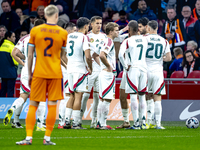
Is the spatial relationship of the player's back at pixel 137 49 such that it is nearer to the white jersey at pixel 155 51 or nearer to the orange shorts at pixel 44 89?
the white jersey at pixel 155 51

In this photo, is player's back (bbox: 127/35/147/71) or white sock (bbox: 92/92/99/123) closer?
player's back (bbox: 127/35/147/71)

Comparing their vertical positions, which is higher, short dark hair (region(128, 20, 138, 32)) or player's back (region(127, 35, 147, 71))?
short dark hair (region(128, 20, 138, 32))

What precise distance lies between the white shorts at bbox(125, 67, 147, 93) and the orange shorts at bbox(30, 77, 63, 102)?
3029 mm

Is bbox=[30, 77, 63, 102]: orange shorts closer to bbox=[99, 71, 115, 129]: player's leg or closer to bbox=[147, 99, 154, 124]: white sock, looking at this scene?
bbox=[99, 71, 115, 129]: player's leg

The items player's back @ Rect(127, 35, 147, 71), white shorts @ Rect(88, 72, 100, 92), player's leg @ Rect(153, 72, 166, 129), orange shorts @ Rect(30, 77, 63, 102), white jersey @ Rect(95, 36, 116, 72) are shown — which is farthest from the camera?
white shorts @ Rect(88, 72, 100, 92)

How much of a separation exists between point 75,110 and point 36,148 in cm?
307

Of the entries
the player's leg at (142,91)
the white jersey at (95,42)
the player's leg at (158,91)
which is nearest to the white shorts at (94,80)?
the white jersey at (95,42)

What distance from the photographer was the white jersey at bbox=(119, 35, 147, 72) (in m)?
8.23

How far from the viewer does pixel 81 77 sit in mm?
8055

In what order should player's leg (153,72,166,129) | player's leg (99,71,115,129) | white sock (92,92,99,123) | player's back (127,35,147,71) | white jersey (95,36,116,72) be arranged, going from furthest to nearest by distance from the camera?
white sock (92,92,99,123)
player's leg (153,72,166,129)
player's back (127,35,147,71)
player's leg (99,71,115,129)
white jersey (95,36,116,72)

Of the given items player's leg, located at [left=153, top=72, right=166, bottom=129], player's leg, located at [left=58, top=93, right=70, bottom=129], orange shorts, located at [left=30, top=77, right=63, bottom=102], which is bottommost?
player's leg, located at [left=58, top=93, right=70, bottom=129]

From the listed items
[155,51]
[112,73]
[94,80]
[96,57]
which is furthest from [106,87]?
[155,51]

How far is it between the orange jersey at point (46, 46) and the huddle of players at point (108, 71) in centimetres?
243

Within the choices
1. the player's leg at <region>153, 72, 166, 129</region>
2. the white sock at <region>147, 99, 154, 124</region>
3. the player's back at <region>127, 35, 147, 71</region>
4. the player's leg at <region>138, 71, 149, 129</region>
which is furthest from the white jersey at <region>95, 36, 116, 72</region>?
the white sock at <region>147, 99, 154, 124</region>
